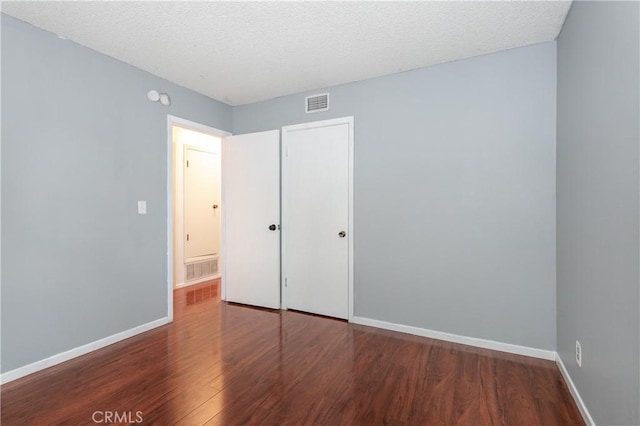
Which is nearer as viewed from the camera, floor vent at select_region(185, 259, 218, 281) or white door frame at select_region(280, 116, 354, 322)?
white door frame at select_region(280, 116, 354, 322)

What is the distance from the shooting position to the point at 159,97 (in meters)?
3.01

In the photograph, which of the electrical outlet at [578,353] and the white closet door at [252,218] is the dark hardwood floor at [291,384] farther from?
the white closet door at [252,218]

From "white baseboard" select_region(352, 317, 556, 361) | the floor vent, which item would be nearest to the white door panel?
"white baseboard" select_region(352, 317, 556, 361)

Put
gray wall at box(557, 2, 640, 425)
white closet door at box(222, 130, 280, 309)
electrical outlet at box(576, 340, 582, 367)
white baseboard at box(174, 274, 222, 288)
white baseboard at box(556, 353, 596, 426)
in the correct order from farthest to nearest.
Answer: white baseboard at box(174, 274, 222, 288)
white closet door at box(222, 130, 280, 309)
electrical outlet at box(576, 340, 582, 367)
white baseboard at box(556, 353, 596, 426)
gray wall at box(557, 2, 640, 425)

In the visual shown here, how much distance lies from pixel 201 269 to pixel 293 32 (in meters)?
3.88

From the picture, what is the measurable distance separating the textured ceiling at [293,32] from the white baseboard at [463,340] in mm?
2437

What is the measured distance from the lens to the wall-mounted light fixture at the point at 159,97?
2.94 meters

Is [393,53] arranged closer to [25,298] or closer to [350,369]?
[350,369]

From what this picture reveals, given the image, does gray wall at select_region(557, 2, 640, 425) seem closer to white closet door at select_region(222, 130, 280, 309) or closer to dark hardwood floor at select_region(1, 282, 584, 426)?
dark hardwood floor at select_region(1, 282, 584, 426)

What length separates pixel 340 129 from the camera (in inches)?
127

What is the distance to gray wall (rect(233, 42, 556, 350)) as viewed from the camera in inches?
94.4

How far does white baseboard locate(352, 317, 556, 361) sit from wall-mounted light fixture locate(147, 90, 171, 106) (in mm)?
2939

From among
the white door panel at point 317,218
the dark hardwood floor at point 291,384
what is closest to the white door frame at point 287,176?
the white door panel at point 317,218

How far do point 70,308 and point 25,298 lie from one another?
30cm
